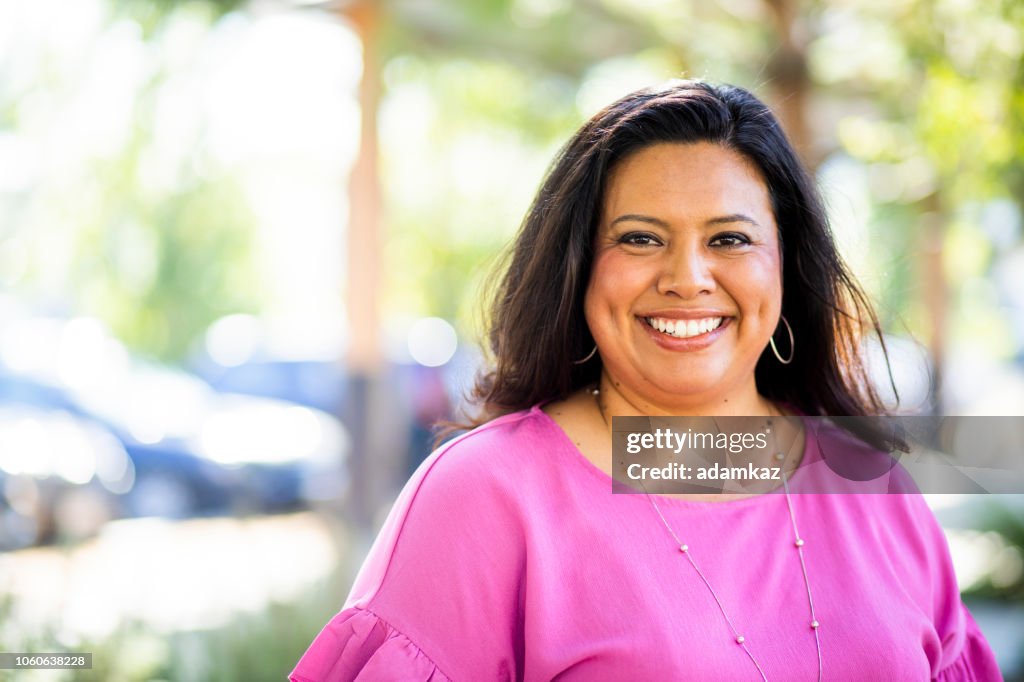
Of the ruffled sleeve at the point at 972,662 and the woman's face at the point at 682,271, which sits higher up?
the woman's face at the point at 682,271

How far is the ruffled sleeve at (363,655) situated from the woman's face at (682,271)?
64cm

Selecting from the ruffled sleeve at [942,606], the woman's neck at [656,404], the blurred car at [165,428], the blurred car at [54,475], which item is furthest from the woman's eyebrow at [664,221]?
the blurred car at [165,428]

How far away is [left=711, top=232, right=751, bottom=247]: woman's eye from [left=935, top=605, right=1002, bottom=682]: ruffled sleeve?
0.87 metres

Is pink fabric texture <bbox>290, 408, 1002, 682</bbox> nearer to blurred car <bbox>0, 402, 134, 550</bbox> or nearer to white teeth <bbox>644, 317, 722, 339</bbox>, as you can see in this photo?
white teeth <bbox>644, 317, 722, 339</bbox>

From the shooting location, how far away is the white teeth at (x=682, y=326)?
1.92 m

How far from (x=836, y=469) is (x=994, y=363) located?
1285 cm

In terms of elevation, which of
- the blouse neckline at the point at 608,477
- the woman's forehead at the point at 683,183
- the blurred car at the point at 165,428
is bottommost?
the blouse neckline at the point at 608,477

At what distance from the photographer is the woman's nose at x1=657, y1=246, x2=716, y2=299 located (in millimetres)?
1889

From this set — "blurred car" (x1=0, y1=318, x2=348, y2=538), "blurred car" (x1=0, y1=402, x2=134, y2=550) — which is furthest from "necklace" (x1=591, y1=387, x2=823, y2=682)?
"blurred car" (x1=0, y1=318, x2=348, y2=538)

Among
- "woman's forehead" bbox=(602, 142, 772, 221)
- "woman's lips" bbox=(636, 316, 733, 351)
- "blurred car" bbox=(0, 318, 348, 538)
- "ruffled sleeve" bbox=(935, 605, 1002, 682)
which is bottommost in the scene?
"ruffled sleeve" bbox=(935, 605, 1002, 682)

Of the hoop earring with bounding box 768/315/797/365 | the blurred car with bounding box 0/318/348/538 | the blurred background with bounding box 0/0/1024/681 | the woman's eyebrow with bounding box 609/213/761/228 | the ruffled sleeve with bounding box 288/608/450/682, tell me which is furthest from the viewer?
the blurred car with bounding box 0/318/348/538

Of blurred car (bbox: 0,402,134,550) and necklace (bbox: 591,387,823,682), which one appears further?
blurred car (bbox: 0,402,134,550)

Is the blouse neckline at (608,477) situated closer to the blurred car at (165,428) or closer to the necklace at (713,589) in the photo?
the necklace at (713,589)

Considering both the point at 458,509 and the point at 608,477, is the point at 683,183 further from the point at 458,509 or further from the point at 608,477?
the point at 458,509
